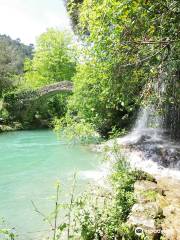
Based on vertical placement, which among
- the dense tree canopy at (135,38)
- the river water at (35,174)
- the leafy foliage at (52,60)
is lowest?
the river water at (35,174)

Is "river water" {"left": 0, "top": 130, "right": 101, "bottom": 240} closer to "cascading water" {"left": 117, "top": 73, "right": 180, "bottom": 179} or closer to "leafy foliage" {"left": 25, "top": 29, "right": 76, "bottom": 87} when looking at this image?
"cascading water" {"left": 117, "top": 73, "right": 180, "bottom": 179}

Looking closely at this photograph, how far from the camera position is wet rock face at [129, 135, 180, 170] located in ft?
42.1

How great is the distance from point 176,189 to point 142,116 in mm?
10185

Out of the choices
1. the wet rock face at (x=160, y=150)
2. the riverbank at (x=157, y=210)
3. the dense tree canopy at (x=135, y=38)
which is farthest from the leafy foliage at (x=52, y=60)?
the riverbank at (x=157, y=210)

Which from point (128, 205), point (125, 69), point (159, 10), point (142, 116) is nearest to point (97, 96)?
point (142, 116)

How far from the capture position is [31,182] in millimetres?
11594

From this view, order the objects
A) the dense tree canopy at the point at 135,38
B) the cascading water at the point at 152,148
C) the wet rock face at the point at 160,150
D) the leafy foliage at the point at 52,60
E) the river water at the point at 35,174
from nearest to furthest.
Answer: the dense tree canopy at the point at 135,38
the river water at the point at 35,174
the cascading water at the point at 152,148
the wet rock face at the point at 160,150
the leafy foliage at the point at 52,60

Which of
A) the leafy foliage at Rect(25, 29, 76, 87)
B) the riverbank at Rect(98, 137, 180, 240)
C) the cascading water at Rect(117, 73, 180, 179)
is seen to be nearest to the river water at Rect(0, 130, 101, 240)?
the riverbank at Rect(98, 137, 180, 240)

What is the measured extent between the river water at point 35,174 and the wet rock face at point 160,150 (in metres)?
1.96

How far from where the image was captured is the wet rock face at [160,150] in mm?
12834

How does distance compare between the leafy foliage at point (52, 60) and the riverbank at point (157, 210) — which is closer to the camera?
the riverbank at point (157, 210)

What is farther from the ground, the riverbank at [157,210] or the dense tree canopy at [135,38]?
the dense tree canopy at [135,38]

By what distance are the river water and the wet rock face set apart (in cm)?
196

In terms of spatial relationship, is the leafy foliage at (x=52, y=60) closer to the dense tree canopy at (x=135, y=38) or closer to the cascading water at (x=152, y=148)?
the cascading water at (x=152, y=148)
